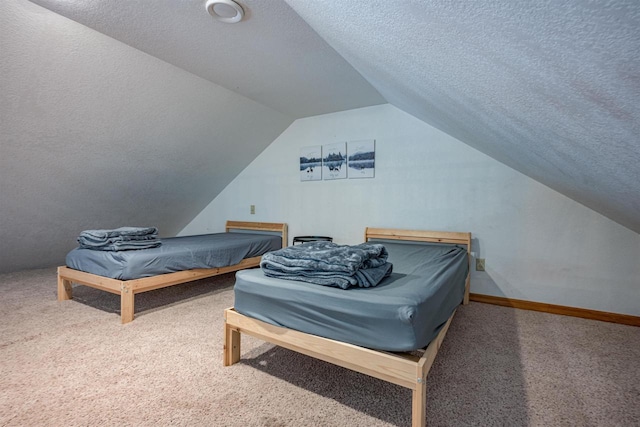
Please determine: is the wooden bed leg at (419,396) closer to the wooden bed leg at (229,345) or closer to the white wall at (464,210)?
the wooden bed leg at (229,345)

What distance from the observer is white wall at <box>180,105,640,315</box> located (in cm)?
254

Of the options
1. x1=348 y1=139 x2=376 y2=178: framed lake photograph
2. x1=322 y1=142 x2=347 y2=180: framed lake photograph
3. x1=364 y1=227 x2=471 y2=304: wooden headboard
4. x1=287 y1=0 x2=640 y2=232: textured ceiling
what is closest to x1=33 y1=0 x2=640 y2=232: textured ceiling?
x1=287 y1=0 x2=640 y2=232: textured ceiling

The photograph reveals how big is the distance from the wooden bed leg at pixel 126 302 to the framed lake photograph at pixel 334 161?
2.41 metres

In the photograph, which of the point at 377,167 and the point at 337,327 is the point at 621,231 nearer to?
the point at 377,167

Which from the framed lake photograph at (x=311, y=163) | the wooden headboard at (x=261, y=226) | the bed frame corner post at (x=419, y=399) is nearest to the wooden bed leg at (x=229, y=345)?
the bed frame corner post at (x=419, y=399)

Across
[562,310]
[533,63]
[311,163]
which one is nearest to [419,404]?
[533,63]

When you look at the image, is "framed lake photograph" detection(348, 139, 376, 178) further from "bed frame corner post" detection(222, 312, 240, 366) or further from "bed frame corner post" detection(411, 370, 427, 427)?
"bed frame corner post" detection(411, 370, 427, 427)

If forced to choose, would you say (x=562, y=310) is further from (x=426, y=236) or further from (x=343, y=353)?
(x=343, y=353)

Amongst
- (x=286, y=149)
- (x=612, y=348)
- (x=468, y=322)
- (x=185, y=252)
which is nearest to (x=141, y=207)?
(x=185, y=252)

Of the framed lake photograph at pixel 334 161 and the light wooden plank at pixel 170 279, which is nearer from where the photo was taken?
the light wooden plank at pixel 170 279

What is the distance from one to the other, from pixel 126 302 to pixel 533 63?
2.73m

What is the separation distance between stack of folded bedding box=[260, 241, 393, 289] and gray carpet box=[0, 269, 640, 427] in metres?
0.56

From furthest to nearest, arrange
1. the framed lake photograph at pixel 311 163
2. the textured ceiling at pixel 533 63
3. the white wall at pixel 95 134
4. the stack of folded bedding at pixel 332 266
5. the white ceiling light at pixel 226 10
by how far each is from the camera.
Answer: the framed lake photograph at pixel 311 163 → the white wall at pixel 95 134 → the white ceiling light at pixel 226 10 → the stack of folded bedding at pixel 332 266 → the textured ceiling at pixel 533 63

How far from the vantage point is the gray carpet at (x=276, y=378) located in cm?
133
